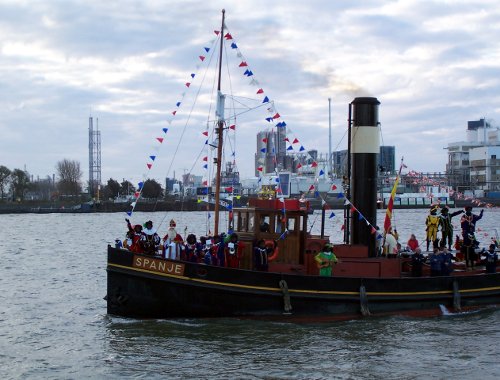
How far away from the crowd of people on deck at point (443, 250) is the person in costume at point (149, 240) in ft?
21.4

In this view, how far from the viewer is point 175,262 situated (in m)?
18.6

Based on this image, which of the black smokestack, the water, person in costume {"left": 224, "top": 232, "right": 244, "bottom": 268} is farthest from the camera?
the black smokestack

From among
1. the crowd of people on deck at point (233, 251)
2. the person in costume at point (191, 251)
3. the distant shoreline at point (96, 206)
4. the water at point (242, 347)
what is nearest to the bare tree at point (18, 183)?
the distant shoreline at point (96, 206)

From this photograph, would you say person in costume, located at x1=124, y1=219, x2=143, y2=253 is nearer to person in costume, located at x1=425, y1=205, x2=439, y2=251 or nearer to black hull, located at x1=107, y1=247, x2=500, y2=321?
black hull, located at x1=107, y1=247, x2=500, y2=321

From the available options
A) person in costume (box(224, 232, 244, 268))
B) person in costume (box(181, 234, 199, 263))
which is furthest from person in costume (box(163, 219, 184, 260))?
person in costume (box(224, 232, 244, 268))

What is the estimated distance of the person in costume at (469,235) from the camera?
21.9 meters

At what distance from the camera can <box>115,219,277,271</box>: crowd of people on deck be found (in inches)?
752

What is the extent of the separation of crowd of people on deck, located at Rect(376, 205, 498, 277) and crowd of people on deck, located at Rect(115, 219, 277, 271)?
12.6ft

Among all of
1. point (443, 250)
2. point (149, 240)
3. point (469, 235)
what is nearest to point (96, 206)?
point (469, 235)

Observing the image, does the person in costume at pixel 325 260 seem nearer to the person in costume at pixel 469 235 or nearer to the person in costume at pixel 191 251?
the person in costume at pixel 191 251

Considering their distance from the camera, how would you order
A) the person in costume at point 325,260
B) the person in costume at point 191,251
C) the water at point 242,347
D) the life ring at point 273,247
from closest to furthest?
the water at point 242,347 → the person in costume at point 191,251 → the person in costume at point 325,260 → the life ring at point 273,247

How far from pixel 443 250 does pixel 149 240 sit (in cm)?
817

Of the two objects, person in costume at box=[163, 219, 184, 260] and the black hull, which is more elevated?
person in costume at box=[163, 219, 184, 260]

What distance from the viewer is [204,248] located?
1956 cm
